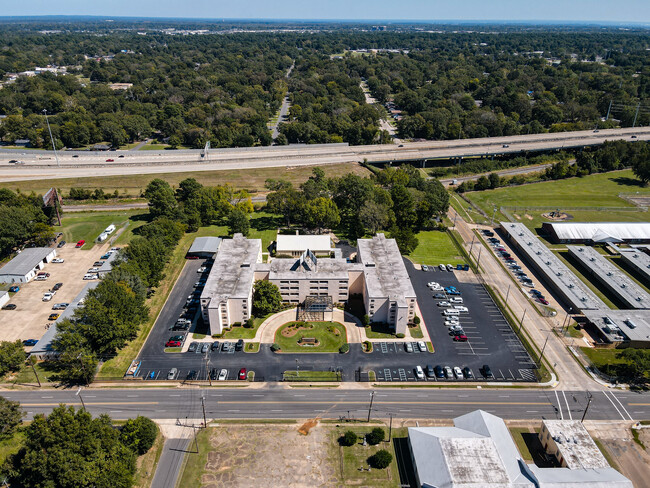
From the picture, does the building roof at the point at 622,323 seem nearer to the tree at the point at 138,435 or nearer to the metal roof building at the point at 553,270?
the metal roof building at the point at 553,270

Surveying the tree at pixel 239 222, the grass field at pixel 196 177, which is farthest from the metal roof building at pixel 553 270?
the tree at pixel 239 222

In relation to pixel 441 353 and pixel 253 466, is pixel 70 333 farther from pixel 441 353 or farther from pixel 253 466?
pixel 441 353

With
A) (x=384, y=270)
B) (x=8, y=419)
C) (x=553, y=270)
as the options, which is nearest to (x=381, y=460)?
(x=384, y=270)

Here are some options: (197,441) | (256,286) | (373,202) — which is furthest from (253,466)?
(373,202)

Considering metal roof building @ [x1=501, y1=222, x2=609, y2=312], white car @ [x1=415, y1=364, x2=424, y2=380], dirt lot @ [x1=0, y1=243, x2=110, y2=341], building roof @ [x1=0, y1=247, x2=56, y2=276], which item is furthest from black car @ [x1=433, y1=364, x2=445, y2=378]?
building roof @ [x1=0, y1=247, x2=56, y2=276]

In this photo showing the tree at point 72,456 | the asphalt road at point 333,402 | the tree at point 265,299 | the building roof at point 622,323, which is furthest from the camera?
the tree at point 265,299

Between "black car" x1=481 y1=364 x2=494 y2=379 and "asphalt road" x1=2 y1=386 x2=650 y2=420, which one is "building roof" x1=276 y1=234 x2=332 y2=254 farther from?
"black car" x1=481 y1=364 x2=494 y2=379
